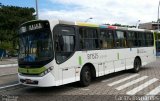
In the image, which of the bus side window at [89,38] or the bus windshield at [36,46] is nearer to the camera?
the bus windshield at [36,46]

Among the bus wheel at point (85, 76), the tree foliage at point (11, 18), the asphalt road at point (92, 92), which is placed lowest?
the asphalt road at point (92, 92)

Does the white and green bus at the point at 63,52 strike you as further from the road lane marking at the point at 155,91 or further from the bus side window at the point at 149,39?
the bus side window at the point at 149,39

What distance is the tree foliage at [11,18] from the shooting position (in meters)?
52.5

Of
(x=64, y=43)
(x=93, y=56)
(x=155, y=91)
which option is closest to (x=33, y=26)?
(x=64, y=43)

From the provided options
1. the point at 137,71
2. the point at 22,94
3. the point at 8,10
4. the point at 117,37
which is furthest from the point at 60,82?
the point at 8,10

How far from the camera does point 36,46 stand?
10.5 metres

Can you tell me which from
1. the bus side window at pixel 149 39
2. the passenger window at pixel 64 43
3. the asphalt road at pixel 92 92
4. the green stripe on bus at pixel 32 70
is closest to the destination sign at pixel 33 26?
the passenger window at pixel 64 43

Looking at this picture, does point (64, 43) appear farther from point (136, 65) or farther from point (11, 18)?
point (11, 18)

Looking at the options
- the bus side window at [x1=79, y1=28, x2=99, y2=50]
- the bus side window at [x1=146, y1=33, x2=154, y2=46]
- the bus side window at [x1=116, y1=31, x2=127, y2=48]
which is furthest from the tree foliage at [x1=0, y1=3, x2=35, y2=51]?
the bus side window at [x1=79, y1=28, x2=99, y2=50]

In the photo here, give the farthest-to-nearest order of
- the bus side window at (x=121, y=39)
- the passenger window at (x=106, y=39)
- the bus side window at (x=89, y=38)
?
the bus side window at (x=121, y=39) < the passenger window at (x=106, y=39) < the bus side window at (x=89, y=38)

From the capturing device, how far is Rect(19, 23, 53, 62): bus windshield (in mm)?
10273

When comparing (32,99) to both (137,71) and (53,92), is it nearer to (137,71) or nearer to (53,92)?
(53,92)

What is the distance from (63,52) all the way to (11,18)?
46701mm

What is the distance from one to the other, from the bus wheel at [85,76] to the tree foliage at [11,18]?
133 feet
